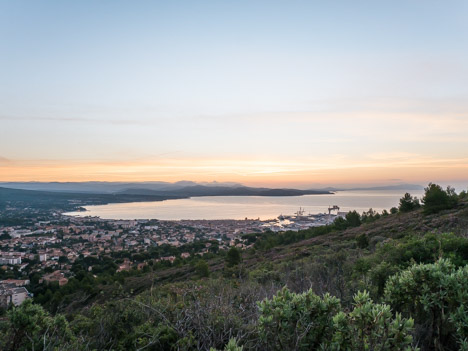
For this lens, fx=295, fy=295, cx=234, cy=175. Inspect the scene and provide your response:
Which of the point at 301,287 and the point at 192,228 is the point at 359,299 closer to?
the point at 301,287

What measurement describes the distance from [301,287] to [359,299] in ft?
9.06

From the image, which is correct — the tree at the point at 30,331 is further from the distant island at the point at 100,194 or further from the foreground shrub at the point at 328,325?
the distant island at the point at 100,194

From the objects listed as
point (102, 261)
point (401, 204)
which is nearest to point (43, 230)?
point (102, 261)


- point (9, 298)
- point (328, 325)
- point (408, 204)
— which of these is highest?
point (328, 325)

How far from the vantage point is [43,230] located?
47.2 m

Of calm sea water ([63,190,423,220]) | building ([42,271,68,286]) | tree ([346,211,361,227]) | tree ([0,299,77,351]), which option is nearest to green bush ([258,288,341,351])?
tree ([0,299,77,351])

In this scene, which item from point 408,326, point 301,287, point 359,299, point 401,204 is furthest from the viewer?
point 401,204

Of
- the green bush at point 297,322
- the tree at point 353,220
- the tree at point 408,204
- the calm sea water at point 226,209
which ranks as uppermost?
the green bush at point 297,322

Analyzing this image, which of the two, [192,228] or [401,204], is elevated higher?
[401,204]

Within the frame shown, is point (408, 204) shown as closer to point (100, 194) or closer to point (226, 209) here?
point (226, 209)

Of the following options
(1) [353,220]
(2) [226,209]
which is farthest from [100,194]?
(1) [353,220]

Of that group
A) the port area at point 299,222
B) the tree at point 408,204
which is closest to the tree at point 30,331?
the tree at point 408,204

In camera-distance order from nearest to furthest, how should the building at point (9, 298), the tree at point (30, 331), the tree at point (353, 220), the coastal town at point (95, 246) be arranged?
1. the tree at point (30, 331)
2. the building at point (9, 298)
3. the coastal town at point (95, 246)
4. the tree at point (353, 220)

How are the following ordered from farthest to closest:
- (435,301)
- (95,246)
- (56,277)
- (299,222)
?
(299,222)
(95,246)
(56,277)
(435,301)
